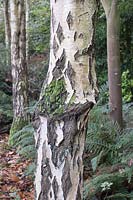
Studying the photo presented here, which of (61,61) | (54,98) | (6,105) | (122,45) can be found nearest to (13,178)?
(54,98)

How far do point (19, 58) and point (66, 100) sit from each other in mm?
5818

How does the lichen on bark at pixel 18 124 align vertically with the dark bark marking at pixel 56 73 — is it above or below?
below

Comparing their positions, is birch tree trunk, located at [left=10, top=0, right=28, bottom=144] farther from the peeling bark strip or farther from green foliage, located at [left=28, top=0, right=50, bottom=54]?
green foliage, located at [left=28, top=0, right=50, bottom=54]

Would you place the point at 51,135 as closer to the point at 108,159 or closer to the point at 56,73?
the point at 56,73

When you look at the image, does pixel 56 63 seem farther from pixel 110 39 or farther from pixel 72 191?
pixel 110 39

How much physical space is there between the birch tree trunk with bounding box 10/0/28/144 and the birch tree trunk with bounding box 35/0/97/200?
18.8ft

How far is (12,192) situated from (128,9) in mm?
7462

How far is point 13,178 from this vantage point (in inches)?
234

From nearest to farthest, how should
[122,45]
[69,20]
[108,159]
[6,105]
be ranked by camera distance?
1. [69,20]
2. [108,159]
3. [6,105]
4. [122,45]

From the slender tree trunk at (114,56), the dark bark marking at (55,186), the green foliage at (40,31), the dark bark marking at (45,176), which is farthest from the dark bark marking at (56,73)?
the green foliage at (40,31)

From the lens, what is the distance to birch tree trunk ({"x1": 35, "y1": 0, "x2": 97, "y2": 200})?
7.75 ft

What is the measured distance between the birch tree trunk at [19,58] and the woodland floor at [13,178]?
867 millimetres

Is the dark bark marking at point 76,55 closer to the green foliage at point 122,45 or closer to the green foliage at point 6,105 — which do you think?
the green foliage at point 6,105

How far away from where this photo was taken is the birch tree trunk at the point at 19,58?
8.05 meters
